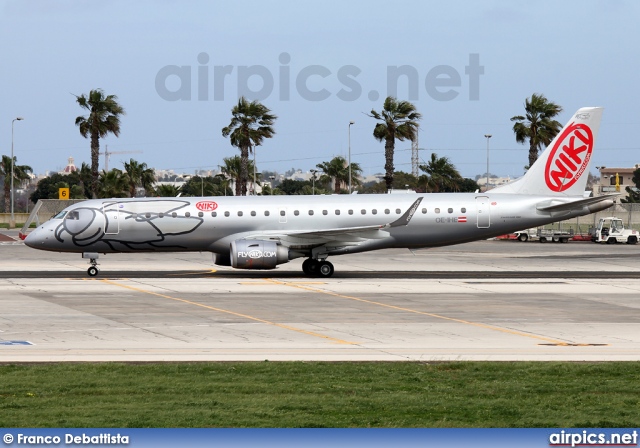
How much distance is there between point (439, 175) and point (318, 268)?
11741 cm

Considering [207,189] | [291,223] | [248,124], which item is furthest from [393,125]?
[207,189]

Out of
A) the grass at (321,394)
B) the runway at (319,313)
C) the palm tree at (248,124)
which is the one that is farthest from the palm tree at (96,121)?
the grass at (321,394)

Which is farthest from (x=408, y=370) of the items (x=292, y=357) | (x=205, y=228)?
(x=205, y=228)

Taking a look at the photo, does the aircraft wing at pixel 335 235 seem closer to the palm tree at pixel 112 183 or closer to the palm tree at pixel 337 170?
the palm tree at pixel 112 183

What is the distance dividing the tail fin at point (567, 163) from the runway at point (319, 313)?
3756 mm

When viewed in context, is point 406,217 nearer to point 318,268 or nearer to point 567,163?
point 318,268

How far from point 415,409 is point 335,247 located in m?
28.2

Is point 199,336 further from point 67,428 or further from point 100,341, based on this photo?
point 67,428

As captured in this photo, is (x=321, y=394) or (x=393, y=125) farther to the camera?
(x=393, y=125)

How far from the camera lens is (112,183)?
124m

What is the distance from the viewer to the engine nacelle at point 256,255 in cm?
4072

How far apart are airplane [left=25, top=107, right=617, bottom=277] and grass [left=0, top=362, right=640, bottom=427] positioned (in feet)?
75.2

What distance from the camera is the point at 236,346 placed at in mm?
21797

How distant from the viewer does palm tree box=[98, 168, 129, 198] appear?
121m
